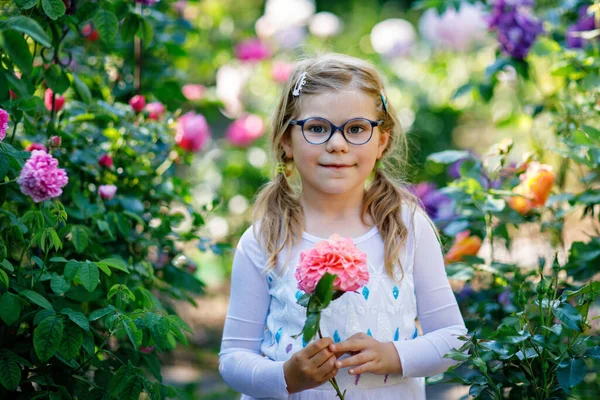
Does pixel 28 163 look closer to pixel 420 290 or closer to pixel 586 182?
pixel 420 290

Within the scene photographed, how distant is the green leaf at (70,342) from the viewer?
151cm

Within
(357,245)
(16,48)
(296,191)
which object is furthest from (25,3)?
(357,245)

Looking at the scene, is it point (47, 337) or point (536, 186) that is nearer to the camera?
point (47, 337)

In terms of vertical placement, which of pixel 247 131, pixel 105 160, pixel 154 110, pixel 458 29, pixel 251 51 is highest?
pixel 458 29

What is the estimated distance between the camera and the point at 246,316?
170 cm

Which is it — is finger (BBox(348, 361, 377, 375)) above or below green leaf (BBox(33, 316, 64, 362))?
below

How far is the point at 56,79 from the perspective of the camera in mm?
1837

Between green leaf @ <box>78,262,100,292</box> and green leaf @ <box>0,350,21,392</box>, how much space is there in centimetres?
21

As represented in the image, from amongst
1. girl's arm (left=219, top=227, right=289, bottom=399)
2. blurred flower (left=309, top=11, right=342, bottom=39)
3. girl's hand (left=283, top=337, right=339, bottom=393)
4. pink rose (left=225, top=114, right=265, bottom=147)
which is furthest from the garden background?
blurred flower (left=309, top=11, right=342, bottom=39)

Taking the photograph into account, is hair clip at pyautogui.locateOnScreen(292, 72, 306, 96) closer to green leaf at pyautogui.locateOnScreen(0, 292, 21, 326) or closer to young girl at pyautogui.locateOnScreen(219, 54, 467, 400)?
young girl at pyautogui.locateOnScreen(219, 54, 467, 400)

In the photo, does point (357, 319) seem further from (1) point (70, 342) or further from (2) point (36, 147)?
(2) point (36, 147)

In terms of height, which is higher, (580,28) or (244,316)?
(580,28)

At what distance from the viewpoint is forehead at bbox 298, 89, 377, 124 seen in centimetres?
165

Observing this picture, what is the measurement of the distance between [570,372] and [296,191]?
771 mm
